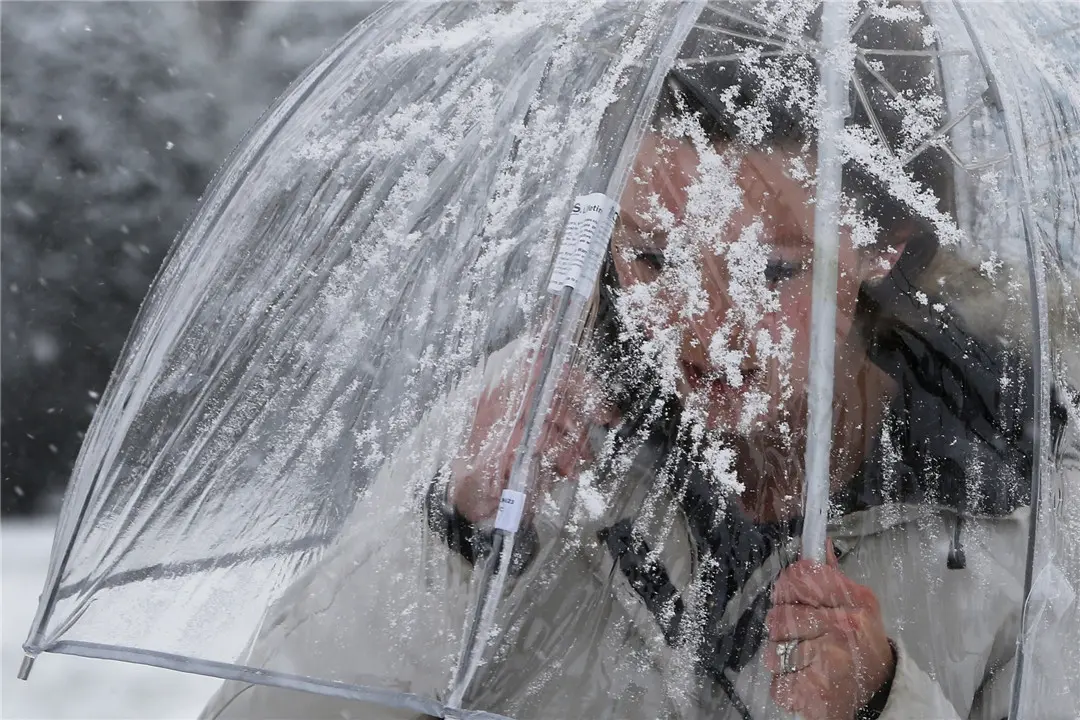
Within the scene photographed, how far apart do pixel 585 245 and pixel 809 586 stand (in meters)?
0.53

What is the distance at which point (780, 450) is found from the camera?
4.10 ft

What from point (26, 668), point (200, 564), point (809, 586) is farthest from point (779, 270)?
point (26, 668)

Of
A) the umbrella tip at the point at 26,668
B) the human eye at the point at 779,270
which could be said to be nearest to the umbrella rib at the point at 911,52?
the human eye at the point at 779,270

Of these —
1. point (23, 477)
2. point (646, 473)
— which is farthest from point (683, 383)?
point (23, 477)

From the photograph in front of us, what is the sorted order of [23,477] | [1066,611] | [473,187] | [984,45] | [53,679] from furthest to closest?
1. [23,477]
2. [53,679]
3. [473,187]
4. [984,45]
5. [1066,611]

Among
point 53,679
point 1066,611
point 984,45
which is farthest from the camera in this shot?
point 53,679

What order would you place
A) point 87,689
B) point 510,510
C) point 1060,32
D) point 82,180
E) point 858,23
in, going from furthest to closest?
point 82,180 → point 87,689 → point 1060,32 → point 858,23 → point 510,510

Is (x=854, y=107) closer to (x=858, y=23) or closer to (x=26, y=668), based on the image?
(x=858, y=23)

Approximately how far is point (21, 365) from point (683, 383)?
451 centimetres

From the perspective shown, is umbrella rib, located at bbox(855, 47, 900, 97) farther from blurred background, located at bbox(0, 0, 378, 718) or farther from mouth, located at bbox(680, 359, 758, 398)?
blurred background, located at bbox(0, 0, 378, 718)

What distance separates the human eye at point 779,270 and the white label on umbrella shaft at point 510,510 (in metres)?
0.44

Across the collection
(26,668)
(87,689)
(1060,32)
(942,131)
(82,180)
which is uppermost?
(1060,32)

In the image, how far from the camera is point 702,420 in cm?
125

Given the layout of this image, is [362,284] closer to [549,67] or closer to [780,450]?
[549,67]
